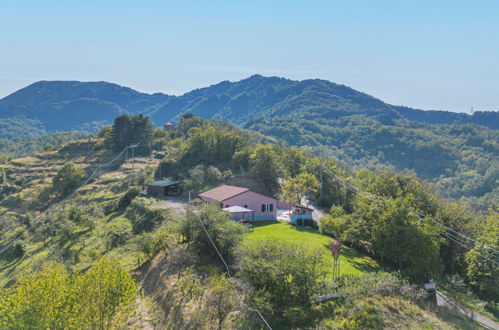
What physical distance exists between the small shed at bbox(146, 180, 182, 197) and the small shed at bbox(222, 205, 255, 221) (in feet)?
74.0

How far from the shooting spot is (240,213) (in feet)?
134

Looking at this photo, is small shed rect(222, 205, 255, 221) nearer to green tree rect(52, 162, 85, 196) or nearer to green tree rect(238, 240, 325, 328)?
green tree rect(238, 240, 325, 328)

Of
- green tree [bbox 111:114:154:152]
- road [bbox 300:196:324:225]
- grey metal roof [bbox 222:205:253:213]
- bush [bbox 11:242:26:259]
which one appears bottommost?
bush [bbox 11:242:26:259]

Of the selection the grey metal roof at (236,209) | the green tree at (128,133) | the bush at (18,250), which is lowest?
the bush at (18,250)

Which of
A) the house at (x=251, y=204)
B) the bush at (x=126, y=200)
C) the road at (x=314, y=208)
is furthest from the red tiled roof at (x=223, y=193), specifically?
the bush at (x=126, y=200)

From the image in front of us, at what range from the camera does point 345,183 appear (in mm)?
52906

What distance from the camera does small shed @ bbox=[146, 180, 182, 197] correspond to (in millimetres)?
59031

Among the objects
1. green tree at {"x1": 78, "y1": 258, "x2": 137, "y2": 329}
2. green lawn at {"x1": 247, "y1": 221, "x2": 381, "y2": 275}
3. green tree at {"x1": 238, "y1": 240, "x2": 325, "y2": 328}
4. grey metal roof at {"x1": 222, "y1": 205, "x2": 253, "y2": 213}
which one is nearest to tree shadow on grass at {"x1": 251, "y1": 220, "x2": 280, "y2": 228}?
green lawn at {"x1": 247, "y1": 221, "x2": 381, "y2": 275}

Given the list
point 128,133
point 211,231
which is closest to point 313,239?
point 211,231

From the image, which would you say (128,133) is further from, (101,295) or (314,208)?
(101,295)

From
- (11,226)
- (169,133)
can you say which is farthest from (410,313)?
(169,133)

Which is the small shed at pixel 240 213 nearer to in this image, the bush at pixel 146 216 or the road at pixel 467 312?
the bush at pixel 146 216

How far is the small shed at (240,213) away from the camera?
38662mm

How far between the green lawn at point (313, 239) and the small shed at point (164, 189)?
82.5 ft
